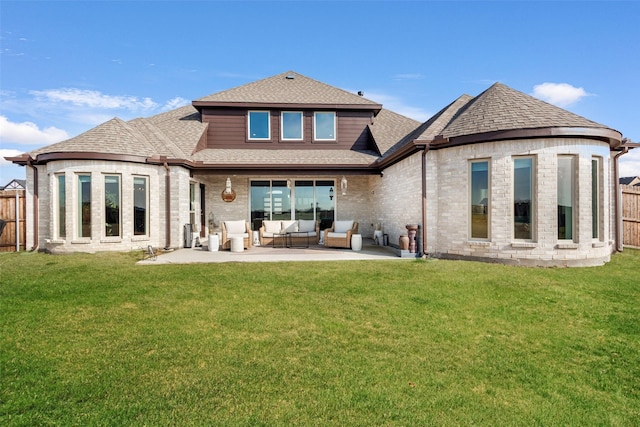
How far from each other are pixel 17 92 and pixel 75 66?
2129 millimetres

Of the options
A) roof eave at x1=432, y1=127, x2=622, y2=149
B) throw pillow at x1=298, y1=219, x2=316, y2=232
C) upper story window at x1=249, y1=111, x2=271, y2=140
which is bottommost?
throw pillow at x1=298, y1=219, x2=316, y2=232

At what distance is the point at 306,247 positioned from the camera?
38.4 ft

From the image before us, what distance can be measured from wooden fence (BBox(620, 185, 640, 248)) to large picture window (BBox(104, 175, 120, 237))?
54.6ft

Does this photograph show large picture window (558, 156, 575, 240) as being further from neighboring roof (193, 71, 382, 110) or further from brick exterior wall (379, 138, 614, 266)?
neighboring roof (193, 71, 382, 110)

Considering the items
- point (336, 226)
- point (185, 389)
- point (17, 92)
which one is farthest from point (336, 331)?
point (17, 92)

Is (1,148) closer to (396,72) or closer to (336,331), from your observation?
(336,331)

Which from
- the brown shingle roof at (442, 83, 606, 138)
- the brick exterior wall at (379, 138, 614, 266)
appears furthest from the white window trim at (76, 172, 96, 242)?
the brown shingle roof at (442, 83, 606, 138)

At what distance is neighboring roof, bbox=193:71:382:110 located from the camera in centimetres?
1444

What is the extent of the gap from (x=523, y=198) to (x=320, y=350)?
691 cm

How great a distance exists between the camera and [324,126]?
1494cm

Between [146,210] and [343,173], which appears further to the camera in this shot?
[343,173]

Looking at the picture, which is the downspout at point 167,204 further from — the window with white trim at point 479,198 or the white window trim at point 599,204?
the white window trim at point 599,204

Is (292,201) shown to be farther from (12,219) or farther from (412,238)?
(12,219)

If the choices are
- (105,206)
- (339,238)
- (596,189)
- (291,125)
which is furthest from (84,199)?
(596,189)
